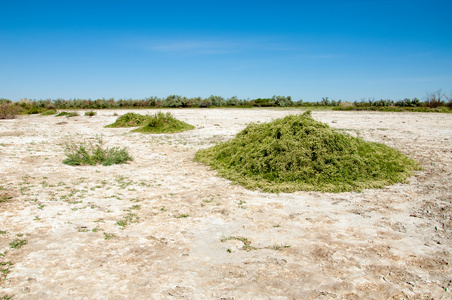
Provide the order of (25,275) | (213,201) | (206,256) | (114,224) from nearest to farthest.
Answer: (25,275) < (206,256) < (114,224) < (213,201)

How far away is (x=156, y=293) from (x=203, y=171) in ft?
16.4

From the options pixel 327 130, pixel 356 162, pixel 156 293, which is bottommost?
pixel 156 293

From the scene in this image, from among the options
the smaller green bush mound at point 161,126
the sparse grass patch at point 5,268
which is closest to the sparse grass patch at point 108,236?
the sparse grass patch at point 5,268

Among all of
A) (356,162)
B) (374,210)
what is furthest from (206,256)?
(356,162)

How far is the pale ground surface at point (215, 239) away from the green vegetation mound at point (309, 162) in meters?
0.34

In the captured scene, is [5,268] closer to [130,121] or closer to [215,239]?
[215,239]

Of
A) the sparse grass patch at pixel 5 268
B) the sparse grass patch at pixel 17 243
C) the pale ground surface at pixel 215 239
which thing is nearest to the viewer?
the pale ground surface at pixel 215 239

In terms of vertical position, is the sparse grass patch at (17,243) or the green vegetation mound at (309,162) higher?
the green vegetation mound at (309,162)

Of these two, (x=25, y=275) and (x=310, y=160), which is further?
(x=310, y=160)

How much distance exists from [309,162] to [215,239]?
3462 mm

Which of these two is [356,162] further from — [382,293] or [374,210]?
[382,293]

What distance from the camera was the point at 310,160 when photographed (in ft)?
22.5

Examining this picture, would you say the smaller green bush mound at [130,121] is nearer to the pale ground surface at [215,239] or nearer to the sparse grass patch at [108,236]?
the pale ground surface at [215,239]

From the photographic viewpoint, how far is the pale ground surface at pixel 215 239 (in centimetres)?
302
